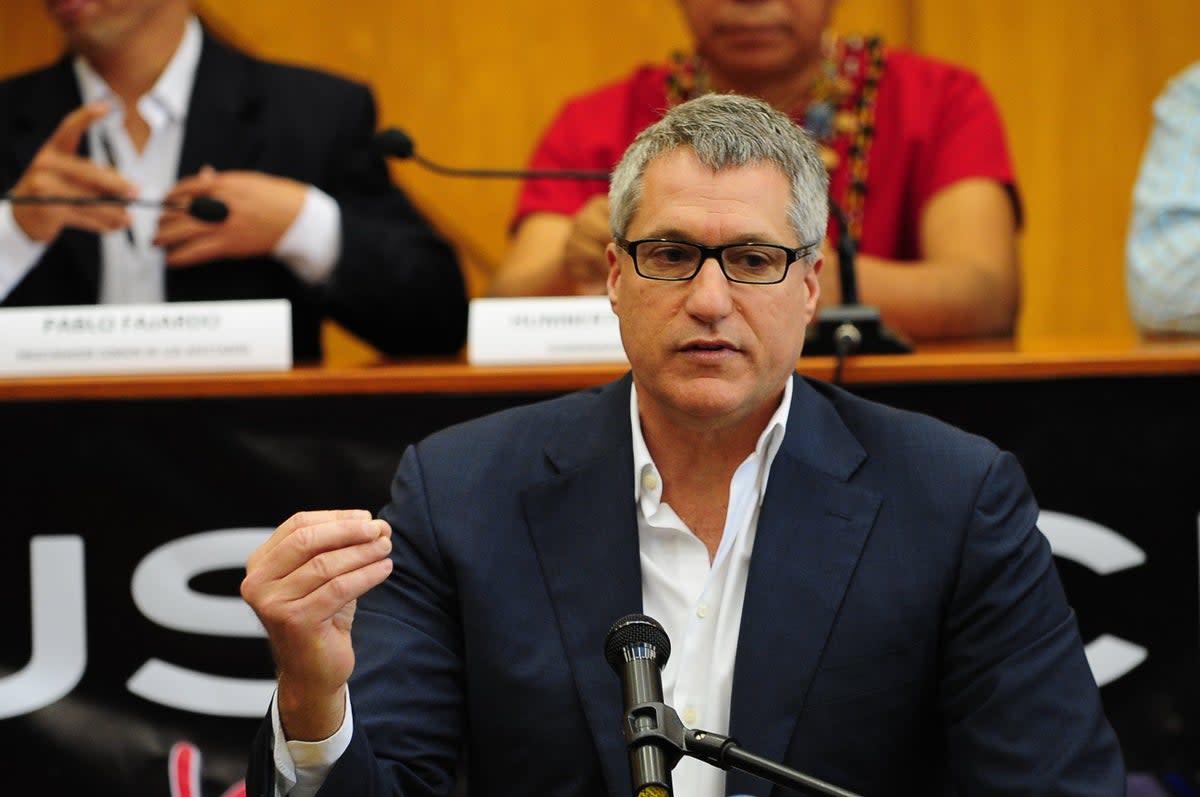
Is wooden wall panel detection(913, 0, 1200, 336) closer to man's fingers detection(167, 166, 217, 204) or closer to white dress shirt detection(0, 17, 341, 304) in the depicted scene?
white dress shirt detection(0, 17, 341, 304)

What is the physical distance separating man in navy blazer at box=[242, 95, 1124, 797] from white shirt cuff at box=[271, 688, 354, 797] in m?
0.10

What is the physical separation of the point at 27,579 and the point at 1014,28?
288 centimetres

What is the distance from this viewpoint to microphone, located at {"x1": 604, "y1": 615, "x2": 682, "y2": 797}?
1152 mm

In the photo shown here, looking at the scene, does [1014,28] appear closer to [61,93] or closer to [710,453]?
[61,93]

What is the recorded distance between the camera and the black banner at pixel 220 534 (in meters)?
2.21

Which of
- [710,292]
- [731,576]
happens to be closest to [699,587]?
[731,576]

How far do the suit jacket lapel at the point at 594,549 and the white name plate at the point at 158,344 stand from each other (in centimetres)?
71

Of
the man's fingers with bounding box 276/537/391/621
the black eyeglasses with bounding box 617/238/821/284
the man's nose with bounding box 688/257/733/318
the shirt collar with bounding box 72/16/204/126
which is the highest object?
the shirt collar with bounding box 72/16/204/126

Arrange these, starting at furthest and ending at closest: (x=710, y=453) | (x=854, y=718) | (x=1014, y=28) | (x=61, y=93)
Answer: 1. (x=1014, y=28)
2. (x=61, y=93)
3. (x=710, y=453)
4. (x=854, y=718)

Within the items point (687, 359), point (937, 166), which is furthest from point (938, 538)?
point (937, 166)

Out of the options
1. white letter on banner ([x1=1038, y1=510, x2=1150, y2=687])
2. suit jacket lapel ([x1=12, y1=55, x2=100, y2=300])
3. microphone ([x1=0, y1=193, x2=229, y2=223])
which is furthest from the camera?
suit jacket lapel ([x1=12, y1=55, x2=100, y2=300])

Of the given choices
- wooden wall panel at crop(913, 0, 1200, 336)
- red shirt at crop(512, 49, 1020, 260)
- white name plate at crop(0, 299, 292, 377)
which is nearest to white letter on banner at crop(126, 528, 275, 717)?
white name plate at crop(0, 299, 292, 377)

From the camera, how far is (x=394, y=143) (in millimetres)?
2346

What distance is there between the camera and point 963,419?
2250mm
